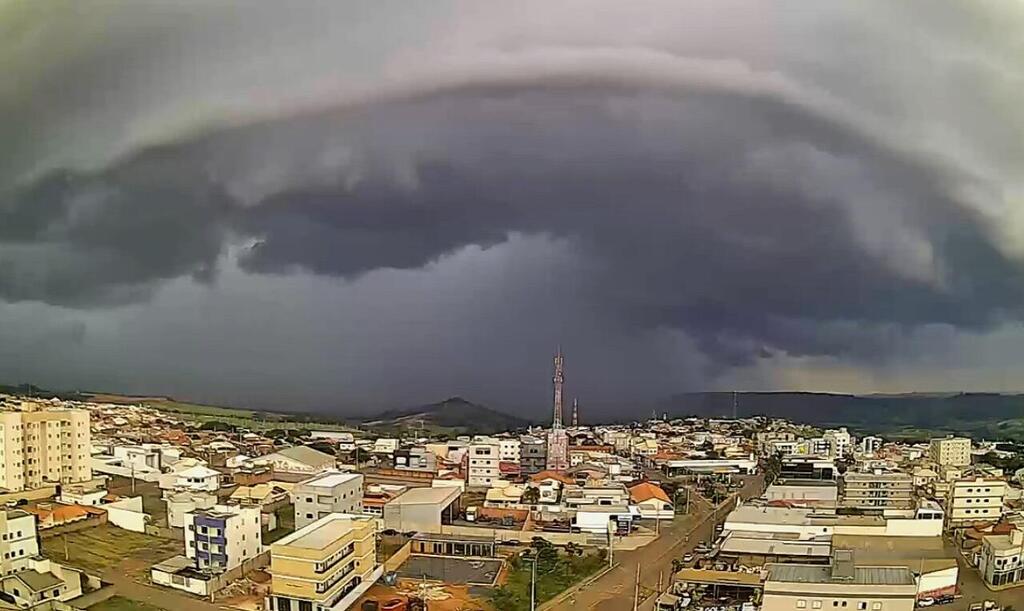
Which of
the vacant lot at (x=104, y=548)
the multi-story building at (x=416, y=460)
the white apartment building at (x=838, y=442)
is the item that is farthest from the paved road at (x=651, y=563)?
the vacant lot at (x=104, y=548)

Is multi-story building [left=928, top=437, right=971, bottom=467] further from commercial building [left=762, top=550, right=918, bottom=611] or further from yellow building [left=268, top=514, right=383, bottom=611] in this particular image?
yellow building [left=268, top=514, right=383, bottom=611]

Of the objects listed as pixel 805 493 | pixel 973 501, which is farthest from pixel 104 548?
pixel 973 501

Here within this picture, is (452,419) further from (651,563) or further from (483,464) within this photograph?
(651,563)

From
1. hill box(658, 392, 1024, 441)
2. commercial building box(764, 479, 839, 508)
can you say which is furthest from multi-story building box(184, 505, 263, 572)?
commercial building box(764, 479, 839, 508)

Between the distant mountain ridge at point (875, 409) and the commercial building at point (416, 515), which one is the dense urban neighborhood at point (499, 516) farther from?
the distant mountain ridge at point (875, 409)

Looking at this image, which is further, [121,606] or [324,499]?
[324,499]

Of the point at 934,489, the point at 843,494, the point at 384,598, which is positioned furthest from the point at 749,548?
the point at 384,598
